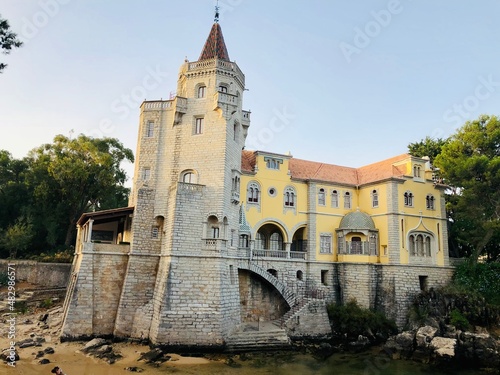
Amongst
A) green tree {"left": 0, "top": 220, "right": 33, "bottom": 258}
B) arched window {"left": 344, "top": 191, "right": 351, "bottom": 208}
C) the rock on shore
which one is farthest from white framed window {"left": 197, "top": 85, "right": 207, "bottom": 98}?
green tree {"left": 0, "top": 220, "right": 33, "bottom": 258}

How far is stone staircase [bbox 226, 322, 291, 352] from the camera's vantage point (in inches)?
816

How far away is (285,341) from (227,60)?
18351 mm

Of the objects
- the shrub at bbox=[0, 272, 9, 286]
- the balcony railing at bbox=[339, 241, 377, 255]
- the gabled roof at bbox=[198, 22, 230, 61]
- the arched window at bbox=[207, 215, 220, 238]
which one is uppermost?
the gabled roof at bbox=[198, 22, 230, 61]

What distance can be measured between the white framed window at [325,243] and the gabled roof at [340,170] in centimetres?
426

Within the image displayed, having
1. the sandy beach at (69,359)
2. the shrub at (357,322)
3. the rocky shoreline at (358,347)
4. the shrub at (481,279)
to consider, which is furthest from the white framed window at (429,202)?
the sandy beach at (69,359)

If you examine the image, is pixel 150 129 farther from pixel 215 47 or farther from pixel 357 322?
pixel 357 322

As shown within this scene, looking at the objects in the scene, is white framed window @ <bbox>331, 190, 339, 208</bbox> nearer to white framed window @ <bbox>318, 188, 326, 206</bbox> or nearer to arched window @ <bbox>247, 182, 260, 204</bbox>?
white framed window @ <bbox>318, 188, 326, 206</bbox>

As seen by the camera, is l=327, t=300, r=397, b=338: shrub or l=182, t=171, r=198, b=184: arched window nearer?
l=182, t=171, r=198, b=184: arched window

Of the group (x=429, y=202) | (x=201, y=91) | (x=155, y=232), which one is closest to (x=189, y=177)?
(x=155, y=232)

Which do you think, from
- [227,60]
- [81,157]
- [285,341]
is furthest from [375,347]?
[81,157]

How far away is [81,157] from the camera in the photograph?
37.7 m

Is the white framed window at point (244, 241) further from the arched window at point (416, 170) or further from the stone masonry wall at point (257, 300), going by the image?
the arched window at point (416, 170)

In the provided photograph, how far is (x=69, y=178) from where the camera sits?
3575cm

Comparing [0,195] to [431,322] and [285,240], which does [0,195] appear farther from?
[431,322]
